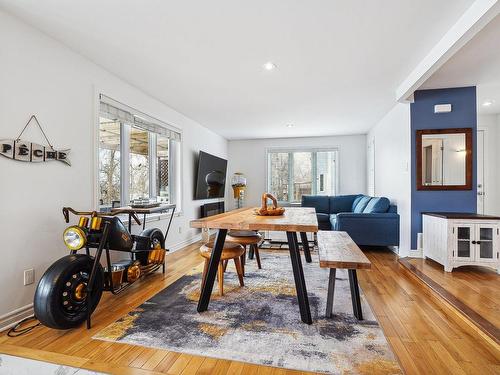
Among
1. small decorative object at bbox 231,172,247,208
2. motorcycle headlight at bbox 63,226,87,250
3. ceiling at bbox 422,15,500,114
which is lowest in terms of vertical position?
motorcycle headlight at bbox 63,226,87,250

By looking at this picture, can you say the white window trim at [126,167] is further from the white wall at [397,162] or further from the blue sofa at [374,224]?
the white wall at [397,162]

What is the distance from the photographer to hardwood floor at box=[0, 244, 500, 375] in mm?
1578

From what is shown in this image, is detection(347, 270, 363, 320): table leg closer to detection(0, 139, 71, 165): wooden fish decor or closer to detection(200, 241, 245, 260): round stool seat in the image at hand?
detection(200, 241, 245, 260): round stool seat

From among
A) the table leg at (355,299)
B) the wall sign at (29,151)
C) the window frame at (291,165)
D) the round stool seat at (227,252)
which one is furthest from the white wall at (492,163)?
the wall sign at (29,151)

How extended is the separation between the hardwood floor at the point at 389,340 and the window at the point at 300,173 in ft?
15.0

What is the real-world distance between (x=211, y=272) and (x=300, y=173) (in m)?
5.30

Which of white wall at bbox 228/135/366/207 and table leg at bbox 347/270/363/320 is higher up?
white wall at bbox 228/135/366/207

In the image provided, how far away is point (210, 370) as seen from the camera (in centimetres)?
156

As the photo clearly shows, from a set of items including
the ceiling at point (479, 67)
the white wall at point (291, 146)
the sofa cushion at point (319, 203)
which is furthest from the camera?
the white wall at point (291, 146)

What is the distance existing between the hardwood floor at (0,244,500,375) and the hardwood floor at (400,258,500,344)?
11cm

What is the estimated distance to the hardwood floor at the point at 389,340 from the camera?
62.1 inches

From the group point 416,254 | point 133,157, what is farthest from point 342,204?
point 133,157

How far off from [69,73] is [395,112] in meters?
4.52

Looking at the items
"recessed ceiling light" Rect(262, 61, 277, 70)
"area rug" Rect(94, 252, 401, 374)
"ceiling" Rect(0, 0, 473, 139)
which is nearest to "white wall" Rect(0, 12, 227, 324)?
"ceiling" Rect(0, 0, 473, 139)
